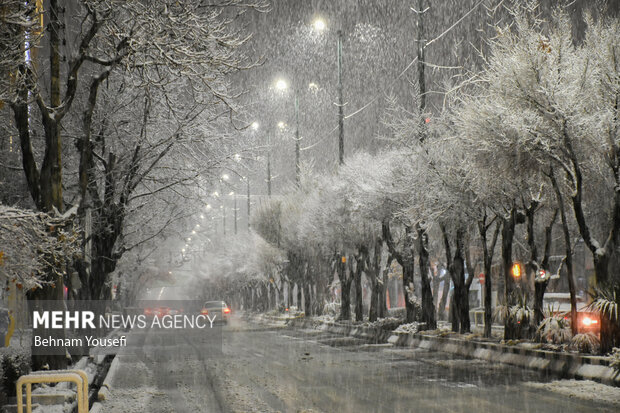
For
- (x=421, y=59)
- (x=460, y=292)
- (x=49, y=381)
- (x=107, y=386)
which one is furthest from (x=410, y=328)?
(x=49, y=381)

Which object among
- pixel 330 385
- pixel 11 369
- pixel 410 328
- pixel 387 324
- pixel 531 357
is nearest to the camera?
pixel 11 369

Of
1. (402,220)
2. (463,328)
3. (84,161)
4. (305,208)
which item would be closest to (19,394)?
(84,161)

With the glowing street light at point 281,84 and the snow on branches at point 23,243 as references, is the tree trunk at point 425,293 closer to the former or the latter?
the glowing street light at point 281,84

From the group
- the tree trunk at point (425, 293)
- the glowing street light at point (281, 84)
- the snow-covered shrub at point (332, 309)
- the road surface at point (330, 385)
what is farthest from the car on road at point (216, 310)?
the road surface at point (330, 385)

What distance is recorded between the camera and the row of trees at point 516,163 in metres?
17.8

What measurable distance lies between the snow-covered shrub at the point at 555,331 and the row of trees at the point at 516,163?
0.92 m

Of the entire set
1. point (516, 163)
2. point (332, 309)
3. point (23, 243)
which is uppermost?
point (516, 163)

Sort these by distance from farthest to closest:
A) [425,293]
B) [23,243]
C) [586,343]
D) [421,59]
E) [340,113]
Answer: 1. [340,113]
2. [425,293]
3. [421,59]
4. [586,343]
5. [23,243]

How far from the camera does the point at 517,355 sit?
2108cm

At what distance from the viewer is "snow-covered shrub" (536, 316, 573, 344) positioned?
2048cm

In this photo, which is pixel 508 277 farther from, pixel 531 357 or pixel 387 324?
pixel 387 324

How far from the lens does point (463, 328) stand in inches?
1130

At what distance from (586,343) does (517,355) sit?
3.28m

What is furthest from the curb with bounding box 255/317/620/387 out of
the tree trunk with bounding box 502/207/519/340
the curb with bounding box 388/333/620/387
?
the tree trunk with bounding box 502/207/519/340
